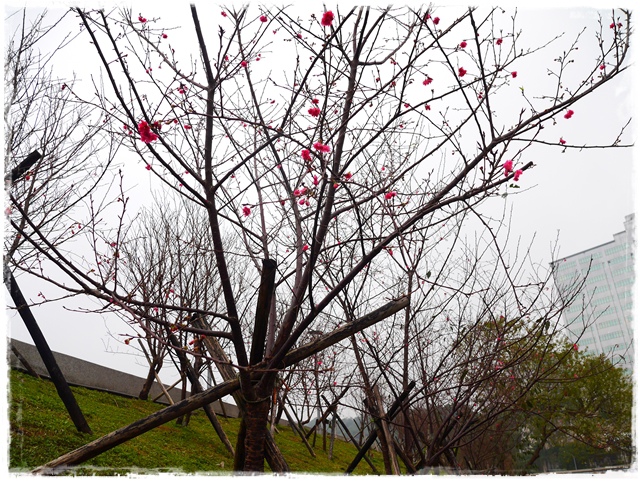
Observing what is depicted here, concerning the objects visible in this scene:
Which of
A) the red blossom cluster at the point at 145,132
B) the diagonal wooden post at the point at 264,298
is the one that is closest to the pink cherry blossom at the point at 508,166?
the diagonal wooden post at the point at 264,298

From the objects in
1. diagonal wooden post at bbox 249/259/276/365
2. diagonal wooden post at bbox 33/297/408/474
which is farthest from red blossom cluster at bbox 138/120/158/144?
diagonal wooden post at bbox 33/297/408/474

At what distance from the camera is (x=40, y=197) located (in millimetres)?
4797

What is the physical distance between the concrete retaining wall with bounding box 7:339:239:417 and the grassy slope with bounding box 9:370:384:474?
0.28 meters

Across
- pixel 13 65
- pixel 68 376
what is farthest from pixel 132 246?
pixel 13 65

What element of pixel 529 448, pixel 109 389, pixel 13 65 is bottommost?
pixel 529 448

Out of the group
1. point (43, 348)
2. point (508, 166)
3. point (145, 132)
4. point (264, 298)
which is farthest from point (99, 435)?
point (508, 166)

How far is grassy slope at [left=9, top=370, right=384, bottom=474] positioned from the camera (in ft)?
14.4

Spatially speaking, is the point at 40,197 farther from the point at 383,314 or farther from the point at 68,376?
the point at 68,376

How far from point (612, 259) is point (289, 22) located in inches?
274

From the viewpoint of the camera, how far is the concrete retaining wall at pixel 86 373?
23.2 feet

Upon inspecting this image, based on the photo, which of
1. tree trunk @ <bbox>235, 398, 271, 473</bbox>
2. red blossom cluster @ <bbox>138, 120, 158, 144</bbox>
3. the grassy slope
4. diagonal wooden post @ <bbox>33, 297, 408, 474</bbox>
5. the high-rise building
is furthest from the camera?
the grassy slope

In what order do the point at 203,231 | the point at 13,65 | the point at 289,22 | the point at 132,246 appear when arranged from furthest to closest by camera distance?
1. the point at 132,246
2. the point at 203,231
3. the point at 13,65
4. the point at 289,22

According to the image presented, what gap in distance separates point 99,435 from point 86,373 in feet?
11.5

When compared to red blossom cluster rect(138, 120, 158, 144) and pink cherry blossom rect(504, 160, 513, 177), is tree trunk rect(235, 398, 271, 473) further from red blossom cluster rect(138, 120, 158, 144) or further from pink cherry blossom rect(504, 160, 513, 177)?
pink cherry blossom rect(504, 160, 513, 177)
